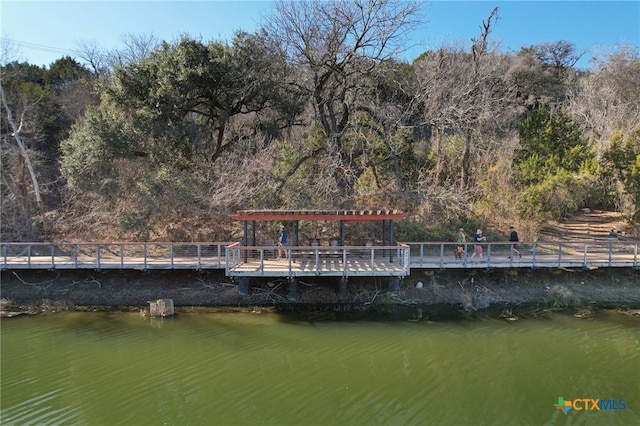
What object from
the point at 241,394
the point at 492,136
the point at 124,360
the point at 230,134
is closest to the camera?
the point at 241,394

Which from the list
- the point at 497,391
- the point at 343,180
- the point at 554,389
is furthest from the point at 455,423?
the point at 343,180

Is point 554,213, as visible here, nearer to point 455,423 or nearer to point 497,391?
point 497,391

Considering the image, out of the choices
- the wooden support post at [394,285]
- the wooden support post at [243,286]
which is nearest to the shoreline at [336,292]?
the wooden support post at [394,285]

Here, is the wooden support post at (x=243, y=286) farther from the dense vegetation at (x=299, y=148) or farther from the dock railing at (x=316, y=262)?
the dense vegetation at (x=299, y=148)

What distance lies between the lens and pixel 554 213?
63.2 feet

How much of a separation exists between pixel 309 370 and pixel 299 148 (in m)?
13.0

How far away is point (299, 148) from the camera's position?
2041cm

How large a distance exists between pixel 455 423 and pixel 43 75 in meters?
37.7

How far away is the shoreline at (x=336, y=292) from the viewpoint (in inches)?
564

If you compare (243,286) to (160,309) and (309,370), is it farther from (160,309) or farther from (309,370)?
(309,370)

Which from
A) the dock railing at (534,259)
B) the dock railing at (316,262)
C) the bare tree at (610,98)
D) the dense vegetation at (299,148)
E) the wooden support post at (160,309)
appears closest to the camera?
the dock railing at (316,262)

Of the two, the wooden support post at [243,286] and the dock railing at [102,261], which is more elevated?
the dock railing at [102,261]

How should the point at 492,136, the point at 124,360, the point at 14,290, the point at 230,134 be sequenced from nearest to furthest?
the point at 124,360 → the point at 14,290 → the point at 230,134 → the point at 492,136

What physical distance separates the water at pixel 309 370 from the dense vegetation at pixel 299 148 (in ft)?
23.2
